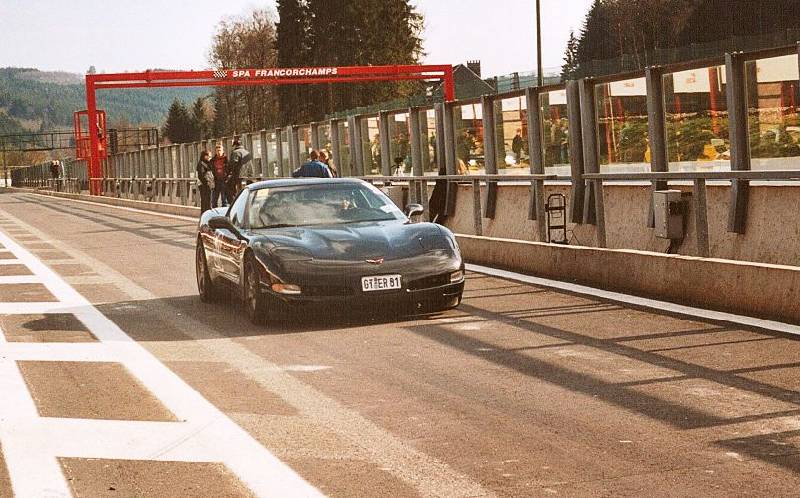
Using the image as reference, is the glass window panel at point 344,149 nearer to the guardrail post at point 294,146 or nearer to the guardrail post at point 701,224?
the guardrail post at point 294,146

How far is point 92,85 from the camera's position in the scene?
229 ft

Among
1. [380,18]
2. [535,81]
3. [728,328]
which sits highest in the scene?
[380,18]

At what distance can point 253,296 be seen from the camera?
1234 centimetres

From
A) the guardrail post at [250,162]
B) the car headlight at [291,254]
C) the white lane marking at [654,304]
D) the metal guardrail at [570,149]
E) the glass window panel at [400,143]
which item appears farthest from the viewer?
the guardrail post at [250,162]

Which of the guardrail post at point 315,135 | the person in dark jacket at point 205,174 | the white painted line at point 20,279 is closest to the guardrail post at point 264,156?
Result: the person in dark jacket at point 205,174

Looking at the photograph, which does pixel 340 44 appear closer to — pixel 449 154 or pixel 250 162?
pixel 250 162

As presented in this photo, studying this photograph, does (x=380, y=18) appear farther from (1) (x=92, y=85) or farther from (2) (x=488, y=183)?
(2) (x=488, y=183)

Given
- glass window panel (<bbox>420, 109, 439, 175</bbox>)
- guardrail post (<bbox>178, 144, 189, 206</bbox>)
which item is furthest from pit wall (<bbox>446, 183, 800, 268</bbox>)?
guardrail post (<bbox>178, 144, 189, 206</bbox>)

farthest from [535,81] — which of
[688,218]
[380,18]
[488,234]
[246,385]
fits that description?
[380,18]

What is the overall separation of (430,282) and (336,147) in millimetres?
18044

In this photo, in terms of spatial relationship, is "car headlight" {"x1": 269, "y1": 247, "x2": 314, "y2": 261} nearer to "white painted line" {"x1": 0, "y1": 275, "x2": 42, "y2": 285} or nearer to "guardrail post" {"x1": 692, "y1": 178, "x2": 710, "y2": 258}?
"guardrail post" {"x1": 692, "y1": 178, "x2": 710, "y2": 258}

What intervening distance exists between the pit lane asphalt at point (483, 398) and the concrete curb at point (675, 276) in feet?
2.26

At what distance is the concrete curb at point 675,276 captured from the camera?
11.4 m

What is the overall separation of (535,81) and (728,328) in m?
46.7
